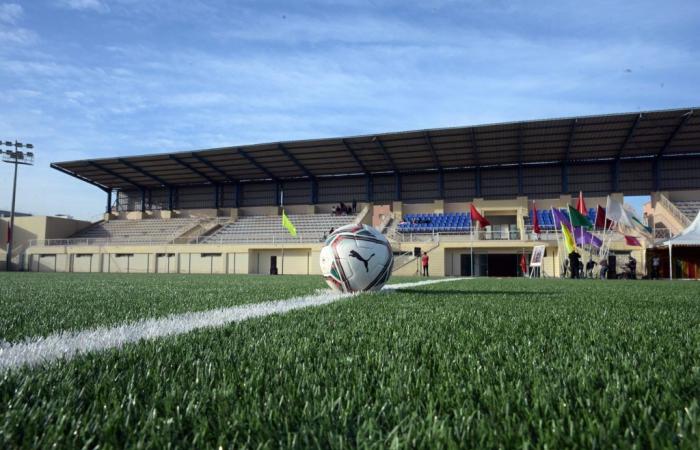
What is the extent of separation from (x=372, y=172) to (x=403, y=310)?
33.6m

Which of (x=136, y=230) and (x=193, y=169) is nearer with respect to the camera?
(x=193, y=169)

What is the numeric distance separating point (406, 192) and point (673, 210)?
703 inches

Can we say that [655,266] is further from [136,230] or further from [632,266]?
[136,230]

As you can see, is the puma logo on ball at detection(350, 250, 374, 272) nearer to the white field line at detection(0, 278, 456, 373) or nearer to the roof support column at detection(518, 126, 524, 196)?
the white field line at detection(0, 278, 456, 373)

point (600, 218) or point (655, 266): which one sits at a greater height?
point (600, 218)

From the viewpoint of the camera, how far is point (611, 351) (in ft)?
7.49

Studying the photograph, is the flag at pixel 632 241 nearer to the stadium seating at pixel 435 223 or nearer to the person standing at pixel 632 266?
the person standing at pixel 632 266

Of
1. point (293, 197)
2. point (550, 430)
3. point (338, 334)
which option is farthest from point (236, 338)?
point (293, 197)

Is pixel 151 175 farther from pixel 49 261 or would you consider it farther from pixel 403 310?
pixel 403 310

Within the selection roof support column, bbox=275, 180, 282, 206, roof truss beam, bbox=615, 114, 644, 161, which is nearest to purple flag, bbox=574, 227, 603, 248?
roof truss beam, bbox=615, 114, 644, 161

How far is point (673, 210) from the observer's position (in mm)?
29094

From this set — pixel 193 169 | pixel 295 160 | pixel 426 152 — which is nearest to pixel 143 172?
pixel 193 169

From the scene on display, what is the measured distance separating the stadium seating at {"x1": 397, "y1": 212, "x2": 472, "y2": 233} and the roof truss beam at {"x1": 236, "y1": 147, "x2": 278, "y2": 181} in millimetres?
11910

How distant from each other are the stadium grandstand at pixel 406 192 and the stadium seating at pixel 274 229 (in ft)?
0.57
